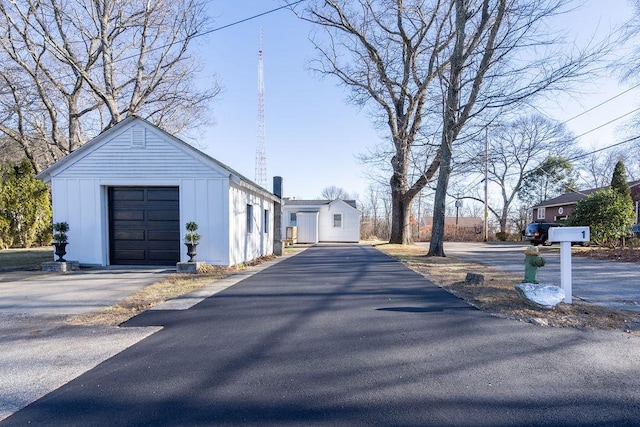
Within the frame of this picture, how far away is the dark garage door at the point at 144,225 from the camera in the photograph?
10.1 metres

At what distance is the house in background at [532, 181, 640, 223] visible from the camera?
86.1ft

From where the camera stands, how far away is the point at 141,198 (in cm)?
1012

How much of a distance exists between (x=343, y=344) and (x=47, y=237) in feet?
70.1

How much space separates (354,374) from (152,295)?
4.77 metres

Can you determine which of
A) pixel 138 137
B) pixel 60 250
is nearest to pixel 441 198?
pixel 138 137

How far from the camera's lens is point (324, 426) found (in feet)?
7.40

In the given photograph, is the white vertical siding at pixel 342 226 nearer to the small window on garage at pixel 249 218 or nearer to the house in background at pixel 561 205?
the house in background at pixel 561 205

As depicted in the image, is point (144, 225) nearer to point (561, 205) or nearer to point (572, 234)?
point (572, 234)

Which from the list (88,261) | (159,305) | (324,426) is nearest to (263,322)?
(159,305)

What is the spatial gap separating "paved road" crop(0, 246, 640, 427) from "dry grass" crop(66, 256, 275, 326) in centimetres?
51

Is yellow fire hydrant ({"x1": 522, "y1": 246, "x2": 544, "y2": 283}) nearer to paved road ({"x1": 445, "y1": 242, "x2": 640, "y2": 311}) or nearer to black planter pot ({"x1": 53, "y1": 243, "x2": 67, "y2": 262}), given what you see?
paved road ({"x1": 445, "y1": 242, "x2": 640, "y2": 311})

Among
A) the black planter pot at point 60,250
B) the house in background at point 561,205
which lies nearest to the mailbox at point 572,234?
the black planter pot at point 60,250

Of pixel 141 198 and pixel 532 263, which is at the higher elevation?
pixel 141 198

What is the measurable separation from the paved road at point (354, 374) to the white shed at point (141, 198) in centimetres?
512
